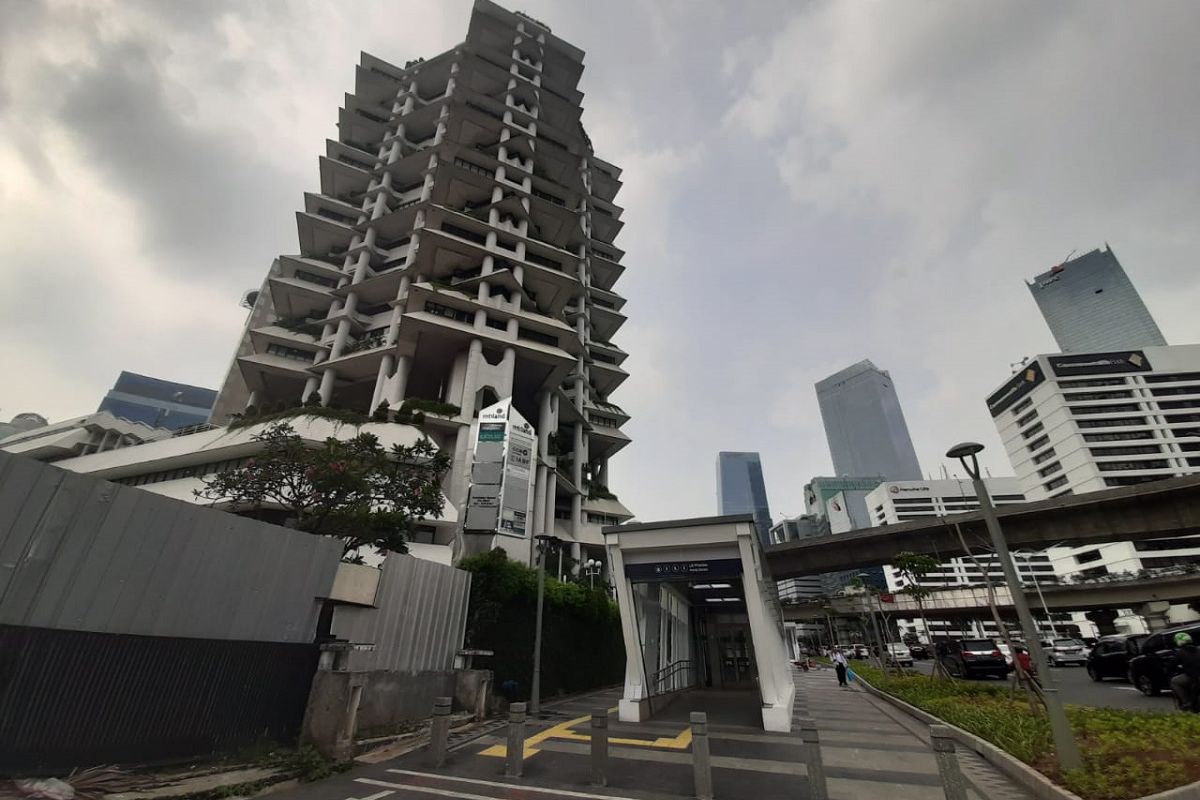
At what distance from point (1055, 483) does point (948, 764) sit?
120 meters

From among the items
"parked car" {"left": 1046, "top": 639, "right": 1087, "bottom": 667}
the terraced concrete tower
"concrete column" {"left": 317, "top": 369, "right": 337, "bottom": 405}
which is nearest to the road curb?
the terraced concrete tower

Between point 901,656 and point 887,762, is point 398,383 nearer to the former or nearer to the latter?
point 887,762

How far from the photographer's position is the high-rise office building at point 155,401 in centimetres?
13400

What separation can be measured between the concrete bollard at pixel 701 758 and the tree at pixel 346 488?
14.8 meters

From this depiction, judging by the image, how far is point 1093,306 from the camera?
571ft

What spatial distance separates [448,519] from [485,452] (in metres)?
4.13

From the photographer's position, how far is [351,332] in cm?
4444

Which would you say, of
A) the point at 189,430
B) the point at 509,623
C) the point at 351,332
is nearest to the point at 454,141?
the point at 351,332

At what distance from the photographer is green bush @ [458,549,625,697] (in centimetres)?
1655

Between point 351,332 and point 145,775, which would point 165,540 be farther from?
point 351,332

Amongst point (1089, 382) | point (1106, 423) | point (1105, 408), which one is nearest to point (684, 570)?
point (1106, 423)

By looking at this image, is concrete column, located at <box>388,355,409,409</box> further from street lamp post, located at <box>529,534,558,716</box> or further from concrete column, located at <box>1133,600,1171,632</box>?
concrete column, located at <box>1133,600,1171,632</box>

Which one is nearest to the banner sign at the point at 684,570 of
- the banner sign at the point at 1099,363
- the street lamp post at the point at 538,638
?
the street lamp post at the point at 538,638

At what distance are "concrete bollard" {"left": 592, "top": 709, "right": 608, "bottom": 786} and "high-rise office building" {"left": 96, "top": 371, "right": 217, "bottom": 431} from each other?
16538 cm
